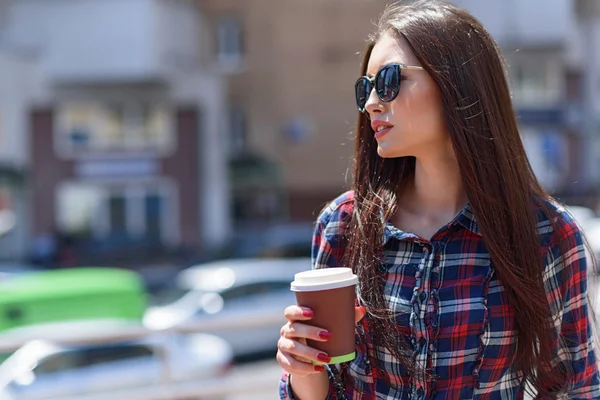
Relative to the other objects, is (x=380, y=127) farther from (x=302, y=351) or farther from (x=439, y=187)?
(x=302, y=351)

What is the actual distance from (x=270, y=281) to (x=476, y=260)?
9.31 m

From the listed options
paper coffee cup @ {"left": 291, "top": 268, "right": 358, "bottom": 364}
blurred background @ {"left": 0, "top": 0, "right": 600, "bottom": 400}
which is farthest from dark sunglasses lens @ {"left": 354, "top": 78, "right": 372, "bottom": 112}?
blurred background @ {"left": 0, "top": 0, "right": 600, "bottom": 400}

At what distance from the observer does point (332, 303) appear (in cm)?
167

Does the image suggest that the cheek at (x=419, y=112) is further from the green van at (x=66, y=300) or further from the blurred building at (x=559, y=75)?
the blurred building at (x=559, y=75)

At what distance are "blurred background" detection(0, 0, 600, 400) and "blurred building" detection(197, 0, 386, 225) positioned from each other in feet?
0.18

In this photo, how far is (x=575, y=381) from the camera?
1835 mm

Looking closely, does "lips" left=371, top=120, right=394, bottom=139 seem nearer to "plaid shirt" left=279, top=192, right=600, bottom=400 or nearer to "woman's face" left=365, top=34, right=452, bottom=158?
"woman's face" left=365, top=34, right=452, bottom=158

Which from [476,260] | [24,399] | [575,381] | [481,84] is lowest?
[24,399]

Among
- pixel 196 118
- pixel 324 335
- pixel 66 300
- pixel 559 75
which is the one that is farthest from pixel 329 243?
pixel 559 75

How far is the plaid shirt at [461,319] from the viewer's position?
176 cm

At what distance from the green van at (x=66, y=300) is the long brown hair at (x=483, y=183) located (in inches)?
275

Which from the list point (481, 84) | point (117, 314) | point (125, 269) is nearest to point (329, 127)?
point (125, 269)

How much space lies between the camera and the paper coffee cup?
5.44 ft

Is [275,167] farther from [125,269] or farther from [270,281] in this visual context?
[270,281]
